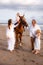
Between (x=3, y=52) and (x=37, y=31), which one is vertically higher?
(x=37, y=31)

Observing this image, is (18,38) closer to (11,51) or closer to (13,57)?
(11,51)

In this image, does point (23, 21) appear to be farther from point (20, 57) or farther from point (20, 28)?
point (20, 57)

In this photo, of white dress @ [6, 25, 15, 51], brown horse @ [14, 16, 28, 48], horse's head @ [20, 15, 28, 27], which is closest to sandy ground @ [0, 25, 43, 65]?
white dress @ [6, 25, 15, 51]

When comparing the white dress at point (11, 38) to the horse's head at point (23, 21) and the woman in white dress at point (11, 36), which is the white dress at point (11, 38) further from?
the horse's head at point (23, 21)

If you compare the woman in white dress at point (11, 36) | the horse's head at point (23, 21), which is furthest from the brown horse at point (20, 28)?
the woman in white dress at point (11, 36)

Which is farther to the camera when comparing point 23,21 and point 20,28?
point 20,28

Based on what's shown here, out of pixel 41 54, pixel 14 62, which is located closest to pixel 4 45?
pixel 41 54

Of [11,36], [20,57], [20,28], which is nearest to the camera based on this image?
[20,57]

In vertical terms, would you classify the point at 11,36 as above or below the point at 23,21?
below

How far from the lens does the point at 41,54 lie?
47.1ft

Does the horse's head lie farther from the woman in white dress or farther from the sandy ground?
the sandy ground

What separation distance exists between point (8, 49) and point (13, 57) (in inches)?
63.9

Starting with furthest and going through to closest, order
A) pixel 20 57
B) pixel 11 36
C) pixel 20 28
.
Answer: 1. pixel 20 28
2. pixel 11 36
3. pixel 20 57

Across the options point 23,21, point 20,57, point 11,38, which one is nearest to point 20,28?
point 23,21
